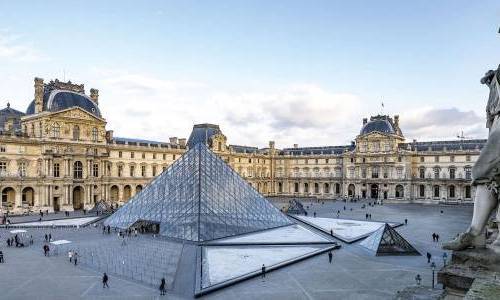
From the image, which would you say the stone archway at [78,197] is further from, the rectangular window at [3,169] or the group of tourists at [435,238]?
the group of tourists at [435,238]

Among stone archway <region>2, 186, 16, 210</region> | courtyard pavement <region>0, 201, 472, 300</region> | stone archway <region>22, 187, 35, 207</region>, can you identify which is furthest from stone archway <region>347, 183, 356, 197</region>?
stone archway <region>2, 186, 16, 210</region>

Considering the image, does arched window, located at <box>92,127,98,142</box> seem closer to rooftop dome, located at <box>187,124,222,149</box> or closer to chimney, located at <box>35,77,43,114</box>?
chimney, located at <box>35,77,43,114</box>

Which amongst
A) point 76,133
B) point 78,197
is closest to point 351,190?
point 78,197

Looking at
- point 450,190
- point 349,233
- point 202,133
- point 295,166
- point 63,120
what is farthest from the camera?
point 295,166

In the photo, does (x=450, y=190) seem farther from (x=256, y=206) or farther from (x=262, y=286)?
(x=262, y=286)

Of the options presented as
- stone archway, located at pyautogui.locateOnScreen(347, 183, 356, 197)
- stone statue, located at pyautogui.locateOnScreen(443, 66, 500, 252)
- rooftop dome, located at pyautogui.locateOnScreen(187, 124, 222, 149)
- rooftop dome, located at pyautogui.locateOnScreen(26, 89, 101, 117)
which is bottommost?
stone archway, located at pyautogui.locateOnScreen(347, 183, 356, 197)

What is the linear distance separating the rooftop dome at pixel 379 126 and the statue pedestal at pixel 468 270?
6437 cm

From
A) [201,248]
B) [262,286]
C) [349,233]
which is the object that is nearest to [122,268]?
[201,248]

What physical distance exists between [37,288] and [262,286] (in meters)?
9.43

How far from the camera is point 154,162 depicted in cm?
5903

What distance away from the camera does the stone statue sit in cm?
441

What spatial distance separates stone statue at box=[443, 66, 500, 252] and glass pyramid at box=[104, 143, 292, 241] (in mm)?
23947

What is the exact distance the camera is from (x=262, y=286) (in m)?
17.6

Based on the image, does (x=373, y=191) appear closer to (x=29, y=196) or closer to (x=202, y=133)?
(x=202, y=133)
